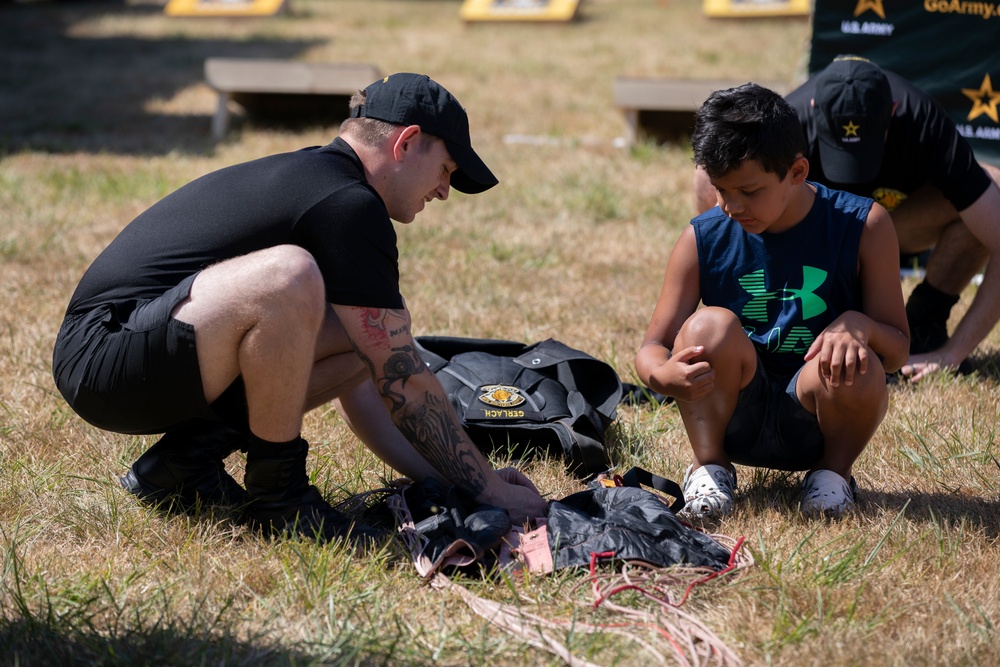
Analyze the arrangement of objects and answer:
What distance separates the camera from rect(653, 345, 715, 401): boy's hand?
9.57 ft

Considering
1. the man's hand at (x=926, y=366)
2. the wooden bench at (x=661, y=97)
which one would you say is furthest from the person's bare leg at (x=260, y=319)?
the wooden bench at (x=661, y=97)

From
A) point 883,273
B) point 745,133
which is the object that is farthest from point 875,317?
point 745,133

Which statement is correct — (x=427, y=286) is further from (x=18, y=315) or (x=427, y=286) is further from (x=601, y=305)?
(x=18, y=315)

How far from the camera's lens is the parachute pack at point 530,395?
3.58m

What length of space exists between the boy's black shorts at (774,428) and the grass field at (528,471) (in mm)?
148

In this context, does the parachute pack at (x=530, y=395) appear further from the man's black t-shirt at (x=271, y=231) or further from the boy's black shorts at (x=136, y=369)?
the boy's black shorts at (x=136, y=369)

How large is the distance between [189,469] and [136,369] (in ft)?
1.40

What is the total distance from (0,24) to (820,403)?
16067mm

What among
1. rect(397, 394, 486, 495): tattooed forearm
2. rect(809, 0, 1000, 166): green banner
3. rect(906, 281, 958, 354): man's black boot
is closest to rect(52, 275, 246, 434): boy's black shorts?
rect(397, 394, 486, 495): tattooed forearm

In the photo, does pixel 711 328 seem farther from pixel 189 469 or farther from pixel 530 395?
pixel 189 469

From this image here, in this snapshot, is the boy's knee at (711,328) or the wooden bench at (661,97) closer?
the boy's knee at (711,328)

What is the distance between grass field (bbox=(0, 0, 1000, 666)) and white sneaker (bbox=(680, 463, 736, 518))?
6 cm

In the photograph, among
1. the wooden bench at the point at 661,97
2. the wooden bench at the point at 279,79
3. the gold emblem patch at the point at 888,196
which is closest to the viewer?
the gold emblem patch at the point at 888,196

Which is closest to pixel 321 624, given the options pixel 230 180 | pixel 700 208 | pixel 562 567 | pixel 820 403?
pixel 562 567
